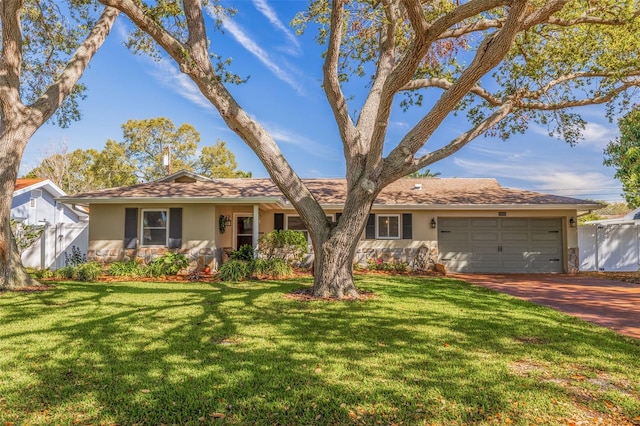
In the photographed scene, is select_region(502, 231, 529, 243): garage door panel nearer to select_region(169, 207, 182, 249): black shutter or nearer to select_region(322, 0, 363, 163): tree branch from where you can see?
select_region(322, 0, 363, 163): tree branch

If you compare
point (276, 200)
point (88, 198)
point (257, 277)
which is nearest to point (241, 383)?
point (257, 277)

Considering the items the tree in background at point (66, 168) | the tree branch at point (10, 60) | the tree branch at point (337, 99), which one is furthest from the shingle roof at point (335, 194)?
the tree in background at point (66, 168)

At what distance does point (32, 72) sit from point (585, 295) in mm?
16391

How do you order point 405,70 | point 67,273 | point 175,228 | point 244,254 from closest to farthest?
1. point 405,70
2. point 67,273
3. point 244,254
4. point 175,228

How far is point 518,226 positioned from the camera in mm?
13758

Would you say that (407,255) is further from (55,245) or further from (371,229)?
(55,245)

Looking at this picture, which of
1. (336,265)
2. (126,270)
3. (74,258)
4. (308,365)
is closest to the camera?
(308,365)

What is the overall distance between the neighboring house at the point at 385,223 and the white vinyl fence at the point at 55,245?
8.18ft

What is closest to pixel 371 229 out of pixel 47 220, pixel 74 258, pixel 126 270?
pixel 126 270

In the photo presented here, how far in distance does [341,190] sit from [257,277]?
541 centimetres

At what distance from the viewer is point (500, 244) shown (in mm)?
13797

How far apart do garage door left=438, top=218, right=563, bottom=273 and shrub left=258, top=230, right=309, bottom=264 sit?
5.21 metres

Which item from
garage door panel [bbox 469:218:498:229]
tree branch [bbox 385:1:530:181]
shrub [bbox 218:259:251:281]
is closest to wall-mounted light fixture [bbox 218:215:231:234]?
shrub [bbox 218:259:251:281]

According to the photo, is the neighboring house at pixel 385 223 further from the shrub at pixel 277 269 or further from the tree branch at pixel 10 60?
the tree branch at pixel 10 60
